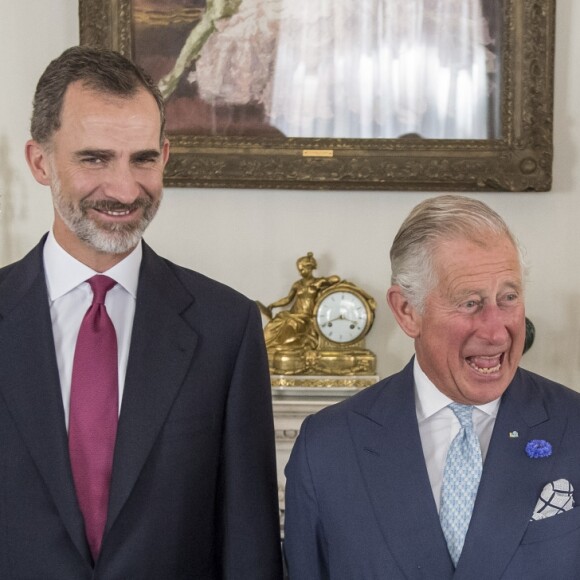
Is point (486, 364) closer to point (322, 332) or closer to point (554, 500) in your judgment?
point (554, 500)

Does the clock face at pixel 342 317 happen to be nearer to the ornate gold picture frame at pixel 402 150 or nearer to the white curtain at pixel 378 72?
the ornate gold picture frame at pixel 402 150

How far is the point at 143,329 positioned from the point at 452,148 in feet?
6.93

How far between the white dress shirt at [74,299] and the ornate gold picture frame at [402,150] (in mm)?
1871

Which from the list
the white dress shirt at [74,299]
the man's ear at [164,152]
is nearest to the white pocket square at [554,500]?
the white dress shirt at [74,299]

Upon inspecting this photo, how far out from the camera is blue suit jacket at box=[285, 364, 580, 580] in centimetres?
175

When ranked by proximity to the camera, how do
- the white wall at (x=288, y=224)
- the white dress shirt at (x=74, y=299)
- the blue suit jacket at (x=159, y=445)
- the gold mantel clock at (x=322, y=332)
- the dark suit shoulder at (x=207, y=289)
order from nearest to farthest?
the blue suit jacket at (x=159, y=445) < the white dress shirt at (x=74, y=299) < the dark suit shoulder at (x=207, y=289) < the gold mantel clock at (x=322, y=332) < the white wall at (x=288, y=224)

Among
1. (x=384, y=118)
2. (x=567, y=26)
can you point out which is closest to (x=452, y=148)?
(x=384, y=118)

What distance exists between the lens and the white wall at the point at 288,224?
3924 millimetres

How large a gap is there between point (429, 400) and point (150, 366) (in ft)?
1.68

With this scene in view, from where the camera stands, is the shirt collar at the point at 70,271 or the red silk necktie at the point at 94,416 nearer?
the red silk necktie at the point at 94,416

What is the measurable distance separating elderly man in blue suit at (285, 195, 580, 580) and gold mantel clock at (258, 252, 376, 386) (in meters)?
1.71

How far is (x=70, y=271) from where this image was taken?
1975mm

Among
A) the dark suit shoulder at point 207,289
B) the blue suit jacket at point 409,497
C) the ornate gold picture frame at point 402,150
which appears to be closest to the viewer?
the blue suit jacket at point 409,497

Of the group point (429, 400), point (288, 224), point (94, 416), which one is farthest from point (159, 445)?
point (288, 224)
